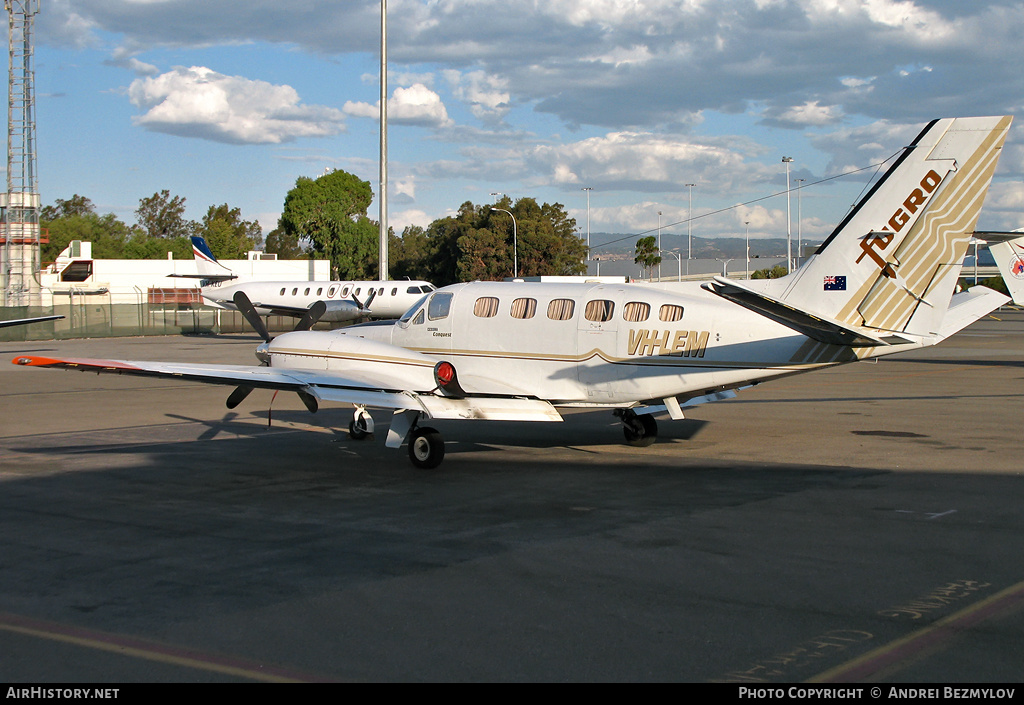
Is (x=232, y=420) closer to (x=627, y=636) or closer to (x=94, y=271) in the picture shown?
(x=627, y=636)

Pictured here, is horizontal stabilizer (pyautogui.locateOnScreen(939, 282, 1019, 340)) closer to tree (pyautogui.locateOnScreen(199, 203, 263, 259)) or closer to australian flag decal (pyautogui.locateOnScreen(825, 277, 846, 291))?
australian flag decal (pyautogui.locateOnScreen(825, 277, 846, 291))

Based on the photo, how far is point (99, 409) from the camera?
2130 cm

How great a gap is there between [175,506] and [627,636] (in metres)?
6.77

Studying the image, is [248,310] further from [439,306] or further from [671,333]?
[671,333]

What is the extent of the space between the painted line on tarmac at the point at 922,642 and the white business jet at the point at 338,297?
40352 millimetres

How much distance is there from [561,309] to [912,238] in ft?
17.9

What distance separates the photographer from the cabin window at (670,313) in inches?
545

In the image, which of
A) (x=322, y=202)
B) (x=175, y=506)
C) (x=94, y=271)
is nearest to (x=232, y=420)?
(x=175, y=506)

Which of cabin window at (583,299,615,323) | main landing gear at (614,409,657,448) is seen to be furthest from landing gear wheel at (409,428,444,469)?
main landing gear at (614,409,657,448)

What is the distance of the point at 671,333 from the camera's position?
13.8 m

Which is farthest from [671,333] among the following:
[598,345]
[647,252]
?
[647,252]

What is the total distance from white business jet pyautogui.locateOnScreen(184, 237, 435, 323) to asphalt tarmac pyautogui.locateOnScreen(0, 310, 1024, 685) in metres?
Answer: 29.4

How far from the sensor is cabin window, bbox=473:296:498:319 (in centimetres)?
1522

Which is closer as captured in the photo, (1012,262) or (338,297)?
(1012,262)
